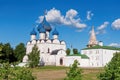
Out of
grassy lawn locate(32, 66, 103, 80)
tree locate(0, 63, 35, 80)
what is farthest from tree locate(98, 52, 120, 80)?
grassy lawn locate(32, 66, 103, 80)

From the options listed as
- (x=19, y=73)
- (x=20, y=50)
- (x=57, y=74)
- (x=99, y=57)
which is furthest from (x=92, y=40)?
(x=19, y=73)

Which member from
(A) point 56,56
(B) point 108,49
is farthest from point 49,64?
(B) point 108,49

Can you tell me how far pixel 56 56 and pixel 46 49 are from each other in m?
4.24

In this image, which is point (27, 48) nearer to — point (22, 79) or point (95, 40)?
point (95, 40)

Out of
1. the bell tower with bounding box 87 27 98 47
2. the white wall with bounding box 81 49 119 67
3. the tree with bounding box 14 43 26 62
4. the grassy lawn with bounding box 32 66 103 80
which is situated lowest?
the grassy lawn with bounding box 32 66 103 80

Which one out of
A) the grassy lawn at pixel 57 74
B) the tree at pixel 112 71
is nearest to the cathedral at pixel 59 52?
the grassy lawn at pixel 57 74

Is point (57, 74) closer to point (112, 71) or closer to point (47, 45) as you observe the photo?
point (112, 71)

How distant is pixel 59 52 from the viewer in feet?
273

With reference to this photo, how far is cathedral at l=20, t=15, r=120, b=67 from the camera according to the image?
81312 mm

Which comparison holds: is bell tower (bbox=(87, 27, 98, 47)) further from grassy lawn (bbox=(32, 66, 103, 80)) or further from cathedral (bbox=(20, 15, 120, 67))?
grassy lawn (bbox=(32, 66, 103, 80))

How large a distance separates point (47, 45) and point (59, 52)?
4.73 metres

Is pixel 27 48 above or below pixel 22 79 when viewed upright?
above

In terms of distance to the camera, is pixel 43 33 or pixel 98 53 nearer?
pixel 98 53

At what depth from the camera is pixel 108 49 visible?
271ft
